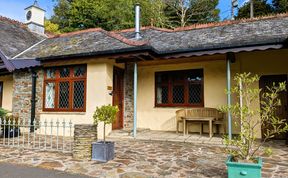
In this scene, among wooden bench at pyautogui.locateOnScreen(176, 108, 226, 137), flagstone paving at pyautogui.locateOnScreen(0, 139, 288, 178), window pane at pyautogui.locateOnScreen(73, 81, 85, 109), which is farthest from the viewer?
window pane at pyautogui.locateOnScreen(73, 81, 85, 109)

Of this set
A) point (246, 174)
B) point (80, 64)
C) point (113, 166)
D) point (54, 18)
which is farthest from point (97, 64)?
point (54, 18)

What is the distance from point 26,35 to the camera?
15.8 m

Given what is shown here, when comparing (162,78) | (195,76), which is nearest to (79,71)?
(162,78)

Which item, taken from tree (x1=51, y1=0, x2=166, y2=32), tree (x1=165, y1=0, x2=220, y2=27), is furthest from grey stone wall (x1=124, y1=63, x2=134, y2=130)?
tree (x1=165, y1=0, x2=220, y2=27)

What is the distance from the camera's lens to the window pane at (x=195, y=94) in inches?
432

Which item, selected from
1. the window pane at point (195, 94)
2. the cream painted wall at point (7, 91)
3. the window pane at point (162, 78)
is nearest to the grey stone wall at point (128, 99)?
the window pane at point (162, 78)

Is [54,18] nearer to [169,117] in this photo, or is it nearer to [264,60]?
[169,117]

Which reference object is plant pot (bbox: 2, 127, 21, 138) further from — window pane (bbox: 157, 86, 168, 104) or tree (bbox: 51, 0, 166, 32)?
tree (bbox: 51, 0, 166, 32)

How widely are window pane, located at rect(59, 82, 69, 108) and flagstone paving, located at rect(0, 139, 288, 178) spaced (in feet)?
11.0

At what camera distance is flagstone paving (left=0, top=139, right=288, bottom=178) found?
17.4 ft

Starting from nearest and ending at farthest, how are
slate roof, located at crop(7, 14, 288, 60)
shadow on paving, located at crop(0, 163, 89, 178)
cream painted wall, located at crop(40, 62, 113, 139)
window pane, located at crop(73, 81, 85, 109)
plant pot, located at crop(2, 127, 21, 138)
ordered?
shadow on paving, located at crop(0, 163, 89, 178)
slate roof, located at crop(7, 14, 288, 60)
plant pot, located at crop(2, 127, 21, 138)
cream painted wall, located at crop(40, 62, 113, 139)
window pane, located at crop(73, 81, 85, 109)

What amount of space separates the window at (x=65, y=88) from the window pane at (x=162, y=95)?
349cm

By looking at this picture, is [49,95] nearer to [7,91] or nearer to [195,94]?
[7,91]

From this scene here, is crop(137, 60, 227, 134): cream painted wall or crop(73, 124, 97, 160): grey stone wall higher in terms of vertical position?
crop(137, 60, 227, 134): cream painted wall
